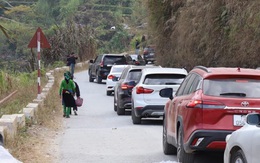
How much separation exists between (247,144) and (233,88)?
2402 mm

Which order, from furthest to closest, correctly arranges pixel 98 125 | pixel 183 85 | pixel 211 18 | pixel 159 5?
pixel 159 5 → pixel 211 18 → pixel 98 125 → pixel 183 85

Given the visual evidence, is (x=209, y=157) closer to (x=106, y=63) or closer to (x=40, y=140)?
(x=40, y=140)

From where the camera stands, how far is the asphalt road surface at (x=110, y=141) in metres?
11.8

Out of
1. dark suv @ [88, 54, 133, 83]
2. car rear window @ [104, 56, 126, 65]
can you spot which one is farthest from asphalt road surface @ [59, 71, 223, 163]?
car rear window @ [104, 56, 126, 65]

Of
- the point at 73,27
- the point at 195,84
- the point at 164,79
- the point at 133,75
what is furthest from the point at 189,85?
the point at 73,27

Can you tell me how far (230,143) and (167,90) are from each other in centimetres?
375

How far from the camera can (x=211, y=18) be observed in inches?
956

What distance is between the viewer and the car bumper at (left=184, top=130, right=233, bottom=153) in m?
9.20

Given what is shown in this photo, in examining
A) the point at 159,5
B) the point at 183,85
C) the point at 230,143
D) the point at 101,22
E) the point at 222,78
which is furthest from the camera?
the point at 101,22

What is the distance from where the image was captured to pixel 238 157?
7582 mm

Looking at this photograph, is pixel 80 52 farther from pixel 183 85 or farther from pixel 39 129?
pixel 183 85

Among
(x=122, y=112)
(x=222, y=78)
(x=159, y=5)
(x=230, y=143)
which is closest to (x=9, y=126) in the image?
(x=222, y=78)

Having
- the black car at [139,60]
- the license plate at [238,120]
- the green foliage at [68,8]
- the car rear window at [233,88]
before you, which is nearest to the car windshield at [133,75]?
the car rear window at [233,88]

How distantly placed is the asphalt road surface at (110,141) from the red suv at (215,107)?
A: 816 mm
